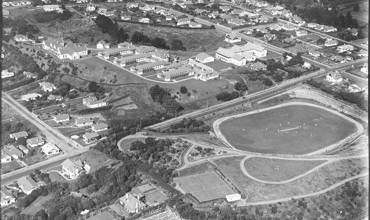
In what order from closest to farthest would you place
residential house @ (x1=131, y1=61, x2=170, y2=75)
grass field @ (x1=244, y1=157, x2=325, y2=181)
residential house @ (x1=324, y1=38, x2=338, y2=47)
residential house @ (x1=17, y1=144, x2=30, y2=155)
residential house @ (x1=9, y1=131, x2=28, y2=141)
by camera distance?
1. grass field @ (x1=244, y1=157, x2=325, y2=181)
2. residential house @ (x1=17, y1=144, x2=30, y2=155)
3. residential house @ (x1=9, y1=131, x2=28, y2=141)
4. residential house @ (x1=131, y1=61, x2=170, y2=75)
5. residential house @ (x1=324, y1=38, x2=338, y2=47)

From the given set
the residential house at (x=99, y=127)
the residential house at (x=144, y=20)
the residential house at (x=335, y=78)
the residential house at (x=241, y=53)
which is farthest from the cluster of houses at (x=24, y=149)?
the residential house at (x=144, y=20)

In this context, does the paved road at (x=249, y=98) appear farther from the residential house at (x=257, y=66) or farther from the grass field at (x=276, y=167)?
the grass field at (x=276, y=167)

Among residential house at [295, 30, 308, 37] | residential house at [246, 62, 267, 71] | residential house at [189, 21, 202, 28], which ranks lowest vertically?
residential house at [189, 21, 202, 28]

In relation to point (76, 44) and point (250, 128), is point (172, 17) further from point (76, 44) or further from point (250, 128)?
point (250, 128)

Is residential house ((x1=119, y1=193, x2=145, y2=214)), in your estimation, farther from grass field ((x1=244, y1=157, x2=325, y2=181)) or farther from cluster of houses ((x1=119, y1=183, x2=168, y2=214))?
grass field ((x1=244, y1=157, x2=325, y2=181))

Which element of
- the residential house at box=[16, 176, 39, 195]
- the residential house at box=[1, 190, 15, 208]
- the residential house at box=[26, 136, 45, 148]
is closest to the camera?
the residential house at box=[1, 190, 15, 208]

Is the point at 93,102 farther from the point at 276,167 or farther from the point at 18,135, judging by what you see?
the point at 276,167

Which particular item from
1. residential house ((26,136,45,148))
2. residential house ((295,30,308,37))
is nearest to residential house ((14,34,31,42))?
residential house ((26,136,45,148))

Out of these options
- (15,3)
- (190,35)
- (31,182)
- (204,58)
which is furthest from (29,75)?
(15,3)
